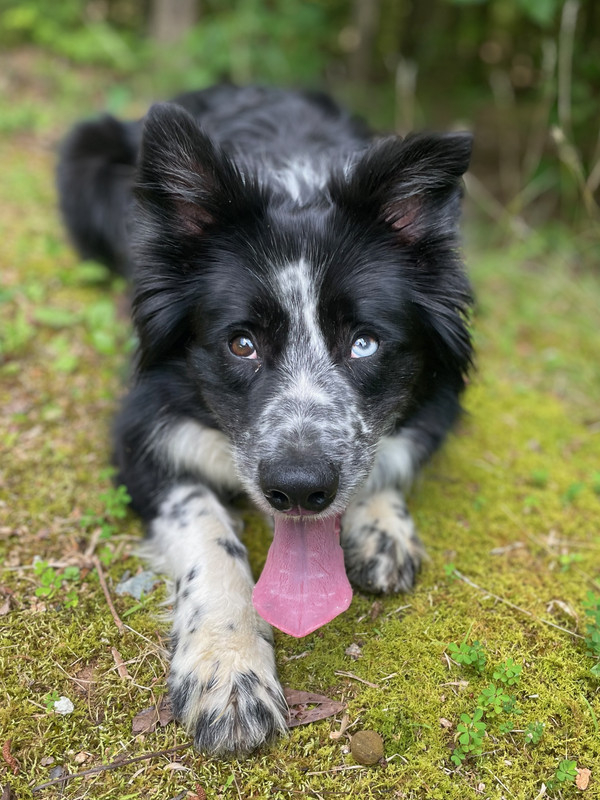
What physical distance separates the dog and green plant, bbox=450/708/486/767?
2.04ft

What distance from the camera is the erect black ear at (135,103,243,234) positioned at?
110 inches

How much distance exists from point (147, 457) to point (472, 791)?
2052 mm

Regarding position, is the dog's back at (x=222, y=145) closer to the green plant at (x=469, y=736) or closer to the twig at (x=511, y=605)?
the twig at (x=511, y=605)

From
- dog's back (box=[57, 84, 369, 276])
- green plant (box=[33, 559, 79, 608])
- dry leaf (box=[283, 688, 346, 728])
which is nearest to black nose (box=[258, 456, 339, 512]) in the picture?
dry leaf (box=[283, 688, 346, 728])

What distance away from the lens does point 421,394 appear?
11.2ft

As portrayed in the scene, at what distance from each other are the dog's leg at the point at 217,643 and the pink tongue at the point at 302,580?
0.13m

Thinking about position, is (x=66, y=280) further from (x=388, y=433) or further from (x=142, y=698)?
(x=142, y=698)

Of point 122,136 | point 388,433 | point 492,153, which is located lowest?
point 492,153

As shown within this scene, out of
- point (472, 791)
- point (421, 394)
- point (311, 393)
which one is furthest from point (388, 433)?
point (472, 791)

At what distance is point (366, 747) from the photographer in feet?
7.84

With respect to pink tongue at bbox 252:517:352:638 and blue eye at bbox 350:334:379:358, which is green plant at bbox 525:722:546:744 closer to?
pink tongue at bbox 252:517:352:638

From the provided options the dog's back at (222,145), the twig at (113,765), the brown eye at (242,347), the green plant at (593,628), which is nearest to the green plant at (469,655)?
the green plant at (593,628)

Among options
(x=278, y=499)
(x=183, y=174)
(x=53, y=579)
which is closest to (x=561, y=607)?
(x=278, y=499)

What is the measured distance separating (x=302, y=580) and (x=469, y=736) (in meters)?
0.81
